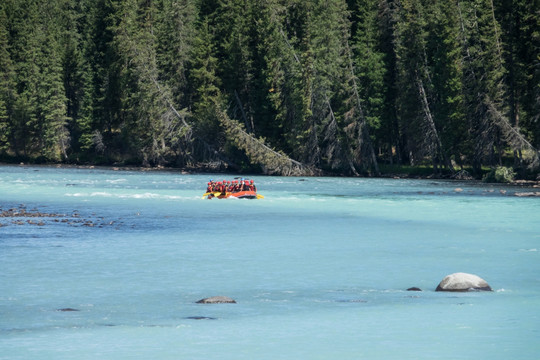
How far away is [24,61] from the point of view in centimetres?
12938

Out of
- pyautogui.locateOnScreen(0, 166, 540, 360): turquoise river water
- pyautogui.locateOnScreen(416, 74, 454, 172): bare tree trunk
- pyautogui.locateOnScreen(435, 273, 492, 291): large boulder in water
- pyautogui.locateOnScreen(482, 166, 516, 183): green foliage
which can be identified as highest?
pyautogui.locateOnScreen(416, 74, 454, 172): bare tree trunk

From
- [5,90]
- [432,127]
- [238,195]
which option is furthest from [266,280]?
Result: [5,90]

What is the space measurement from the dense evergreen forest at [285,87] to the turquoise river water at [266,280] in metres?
31.5

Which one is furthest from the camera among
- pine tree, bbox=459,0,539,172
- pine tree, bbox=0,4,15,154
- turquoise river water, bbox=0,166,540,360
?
pine tree, bbox=0,4,15,154

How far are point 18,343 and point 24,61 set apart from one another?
120156 mm

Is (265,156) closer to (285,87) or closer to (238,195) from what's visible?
(285,87)

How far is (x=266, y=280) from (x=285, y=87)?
242ft

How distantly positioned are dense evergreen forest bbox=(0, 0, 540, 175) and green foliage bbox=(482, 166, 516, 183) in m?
1.93

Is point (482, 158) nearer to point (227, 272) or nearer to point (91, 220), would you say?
point (91, 220)

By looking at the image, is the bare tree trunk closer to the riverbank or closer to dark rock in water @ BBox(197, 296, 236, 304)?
the riverbank

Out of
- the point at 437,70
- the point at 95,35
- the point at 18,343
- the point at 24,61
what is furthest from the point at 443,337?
the point at 24,61

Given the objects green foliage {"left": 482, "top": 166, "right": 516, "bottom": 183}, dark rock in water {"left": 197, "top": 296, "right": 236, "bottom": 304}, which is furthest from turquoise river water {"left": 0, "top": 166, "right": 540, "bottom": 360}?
green foliage {"left": 482, "top": 166, "right": 516, "bottom": 183}

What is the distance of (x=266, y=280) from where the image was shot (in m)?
24.0

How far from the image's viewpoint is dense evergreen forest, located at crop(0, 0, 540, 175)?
7812 cm
